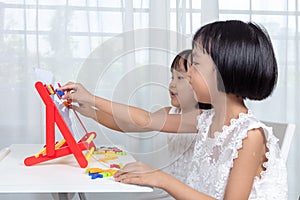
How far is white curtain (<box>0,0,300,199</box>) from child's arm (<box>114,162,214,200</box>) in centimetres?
105

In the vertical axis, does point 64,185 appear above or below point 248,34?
below

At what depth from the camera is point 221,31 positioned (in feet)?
3.89

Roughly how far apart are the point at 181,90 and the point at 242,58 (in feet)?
1.63

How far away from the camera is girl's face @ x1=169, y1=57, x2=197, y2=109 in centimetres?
157

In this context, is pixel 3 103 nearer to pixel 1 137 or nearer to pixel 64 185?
pixel 1 137

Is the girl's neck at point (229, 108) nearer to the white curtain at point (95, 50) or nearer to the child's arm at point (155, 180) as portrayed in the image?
the child's arm at point (155, 180)

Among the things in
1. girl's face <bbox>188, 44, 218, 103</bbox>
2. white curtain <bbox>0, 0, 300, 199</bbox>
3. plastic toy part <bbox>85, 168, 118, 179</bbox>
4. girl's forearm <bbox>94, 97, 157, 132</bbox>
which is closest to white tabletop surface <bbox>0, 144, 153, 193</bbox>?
plastic toy part <bbox>85, 168, 118, 179</bbox>

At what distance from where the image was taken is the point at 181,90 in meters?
1.62

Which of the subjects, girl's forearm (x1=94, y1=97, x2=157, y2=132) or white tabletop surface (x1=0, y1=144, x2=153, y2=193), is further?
girl's forearm (x1=94, y1=97, x2=157, y2=132)

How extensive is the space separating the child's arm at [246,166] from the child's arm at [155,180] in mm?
57

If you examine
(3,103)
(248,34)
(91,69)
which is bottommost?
(3,103)

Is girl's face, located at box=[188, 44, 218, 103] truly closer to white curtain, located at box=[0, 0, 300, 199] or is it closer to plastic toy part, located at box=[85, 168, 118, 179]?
plastic toy part, located at box=[85, 168, 118, 179]

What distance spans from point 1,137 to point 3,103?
0.14 m

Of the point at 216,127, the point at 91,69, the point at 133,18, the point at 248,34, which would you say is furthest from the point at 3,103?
the point at 248,34
